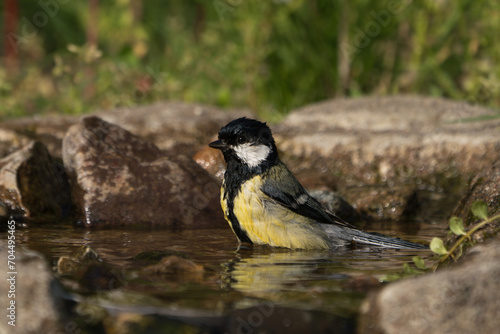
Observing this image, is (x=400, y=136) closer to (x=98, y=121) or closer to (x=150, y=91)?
(x=98, y=121)

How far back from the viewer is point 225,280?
10.8ft

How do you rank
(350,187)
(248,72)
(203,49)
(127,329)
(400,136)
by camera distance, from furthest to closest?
(203,49) → (248,72) → (400,136) → (350,187) → (127,329)

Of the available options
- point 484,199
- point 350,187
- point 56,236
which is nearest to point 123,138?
point 56,236

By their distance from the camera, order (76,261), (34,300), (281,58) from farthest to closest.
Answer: (281,58), (76,261), (34,300)

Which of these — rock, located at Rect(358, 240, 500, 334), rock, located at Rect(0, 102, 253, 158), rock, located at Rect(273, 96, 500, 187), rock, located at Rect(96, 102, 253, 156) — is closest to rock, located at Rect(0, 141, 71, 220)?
rock, located at Rect(0, 102, 253, 158)

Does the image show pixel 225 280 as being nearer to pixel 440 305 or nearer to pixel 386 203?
pixel 440 305

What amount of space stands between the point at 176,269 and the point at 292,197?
1.28 metres

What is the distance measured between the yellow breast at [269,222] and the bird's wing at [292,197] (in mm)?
35

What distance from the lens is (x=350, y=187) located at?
19.3ft

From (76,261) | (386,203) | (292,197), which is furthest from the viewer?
(386,203)

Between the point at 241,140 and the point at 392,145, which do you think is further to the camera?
the point at 392,145

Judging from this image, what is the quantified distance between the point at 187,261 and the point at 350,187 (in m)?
2.76

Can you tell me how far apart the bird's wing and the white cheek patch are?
0.36 ft

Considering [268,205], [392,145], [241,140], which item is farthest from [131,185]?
[392,145]
